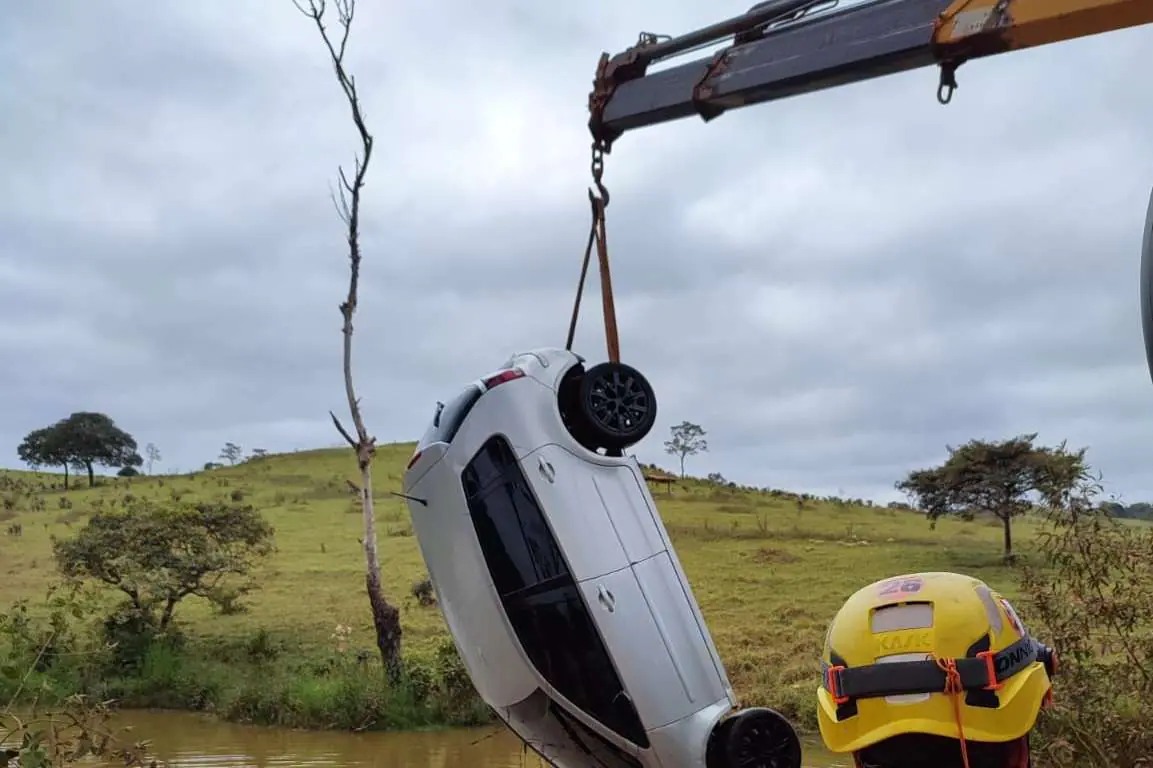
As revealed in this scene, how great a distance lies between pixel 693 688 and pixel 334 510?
28636 millimetres

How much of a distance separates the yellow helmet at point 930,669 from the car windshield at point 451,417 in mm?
1871

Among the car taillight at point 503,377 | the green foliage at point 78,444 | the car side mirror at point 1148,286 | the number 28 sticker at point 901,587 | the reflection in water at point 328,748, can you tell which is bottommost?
the reflection in water at point 328,748

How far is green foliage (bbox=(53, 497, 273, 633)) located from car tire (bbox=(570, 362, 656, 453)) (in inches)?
542

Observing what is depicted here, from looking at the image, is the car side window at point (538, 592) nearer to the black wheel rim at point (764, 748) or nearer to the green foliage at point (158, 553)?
the black wheel rim at point (764, 748)

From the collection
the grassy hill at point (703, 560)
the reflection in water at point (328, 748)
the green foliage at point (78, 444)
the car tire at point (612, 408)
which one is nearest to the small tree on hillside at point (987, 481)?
the grassy hill at point (703, 560)

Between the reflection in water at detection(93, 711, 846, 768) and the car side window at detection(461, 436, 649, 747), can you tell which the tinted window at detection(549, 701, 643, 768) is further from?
the reflection in water at detection(93, 711, 846, 768)

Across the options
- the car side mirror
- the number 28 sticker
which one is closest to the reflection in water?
the number 28 sticker

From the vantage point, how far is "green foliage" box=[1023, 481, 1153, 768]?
6180 mm

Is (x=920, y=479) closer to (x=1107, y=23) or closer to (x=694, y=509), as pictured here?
(x=694, y=509)

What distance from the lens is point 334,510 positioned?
31.0m

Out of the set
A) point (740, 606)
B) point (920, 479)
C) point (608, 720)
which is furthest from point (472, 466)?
point (920, 479)

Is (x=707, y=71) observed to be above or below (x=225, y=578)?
above

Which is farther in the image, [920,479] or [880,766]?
[920,479]

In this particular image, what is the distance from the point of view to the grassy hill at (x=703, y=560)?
1523cm
